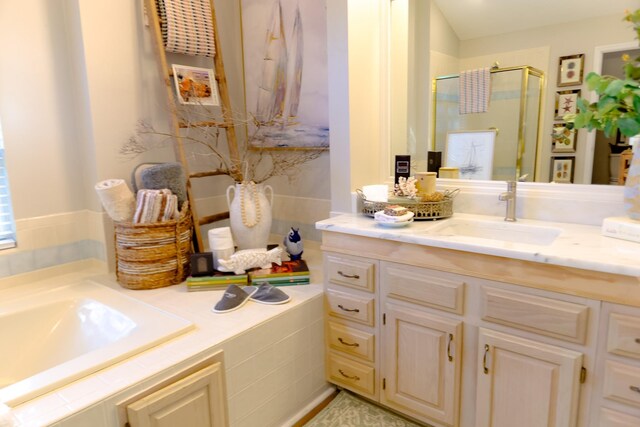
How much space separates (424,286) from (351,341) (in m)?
0.50

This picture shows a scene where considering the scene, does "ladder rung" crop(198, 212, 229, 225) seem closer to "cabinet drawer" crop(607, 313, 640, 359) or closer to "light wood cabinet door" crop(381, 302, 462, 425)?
"light wood cabinet door" crop(381, 302, 462, 425)

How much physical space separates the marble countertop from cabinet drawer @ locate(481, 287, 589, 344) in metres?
0.14

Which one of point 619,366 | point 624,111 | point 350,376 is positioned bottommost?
point 350,376

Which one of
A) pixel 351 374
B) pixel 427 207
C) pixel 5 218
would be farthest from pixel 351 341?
pixel 5 218

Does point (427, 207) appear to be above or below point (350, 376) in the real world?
above

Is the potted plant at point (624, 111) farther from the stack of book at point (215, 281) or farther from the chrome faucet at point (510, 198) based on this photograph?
the stack of book at point (215, 281)

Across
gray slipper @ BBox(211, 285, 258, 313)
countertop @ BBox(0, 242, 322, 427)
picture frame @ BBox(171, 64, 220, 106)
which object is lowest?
countertop @ BBox(0, 242, 322, 427)

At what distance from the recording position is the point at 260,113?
2.81 meters

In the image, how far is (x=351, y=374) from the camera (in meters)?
1.99

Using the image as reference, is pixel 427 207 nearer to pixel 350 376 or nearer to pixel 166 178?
pixel 350 376

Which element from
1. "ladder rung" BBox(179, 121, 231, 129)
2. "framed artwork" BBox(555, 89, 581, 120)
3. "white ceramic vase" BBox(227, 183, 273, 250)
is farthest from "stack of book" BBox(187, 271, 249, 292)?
"framed artwork" BBox(555, 89, 581, 120)

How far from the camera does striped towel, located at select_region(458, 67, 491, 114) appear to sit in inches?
76.1

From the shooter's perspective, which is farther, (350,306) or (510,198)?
(350,306)

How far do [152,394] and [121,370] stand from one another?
14 centimetres
